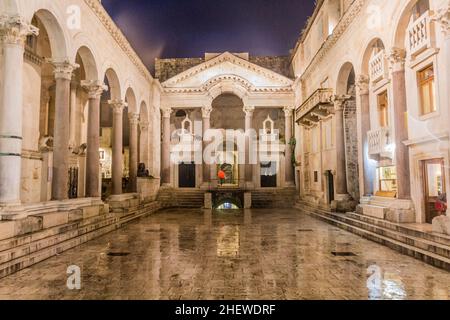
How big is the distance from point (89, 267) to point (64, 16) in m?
9.03

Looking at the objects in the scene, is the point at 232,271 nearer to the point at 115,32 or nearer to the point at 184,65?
the point at 115,32

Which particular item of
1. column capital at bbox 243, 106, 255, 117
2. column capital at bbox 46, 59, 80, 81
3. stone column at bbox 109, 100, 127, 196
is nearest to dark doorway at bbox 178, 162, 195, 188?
column capital at bbox 243, 106, 255, 117

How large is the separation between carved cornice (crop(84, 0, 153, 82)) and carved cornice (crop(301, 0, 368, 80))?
1043 centimetres

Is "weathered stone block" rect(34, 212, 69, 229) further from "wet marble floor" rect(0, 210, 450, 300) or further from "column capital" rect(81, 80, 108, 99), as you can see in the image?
"column capital" rect(81, 80, 108, 99)

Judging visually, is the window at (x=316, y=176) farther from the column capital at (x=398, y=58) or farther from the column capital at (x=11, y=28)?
the column capital at (x=11, y=28)

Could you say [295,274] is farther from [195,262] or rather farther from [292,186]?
[292,186]

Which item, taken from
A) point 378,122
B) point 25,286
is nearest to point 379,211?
point 378,122

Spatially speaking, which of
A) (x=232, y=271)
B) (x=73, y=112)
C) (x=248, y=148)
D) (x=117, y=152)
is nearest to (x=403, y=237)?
(x=232, y=271)

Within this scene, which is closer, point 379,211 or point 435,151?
point 435,151

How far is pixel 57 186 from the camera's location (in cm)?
1156

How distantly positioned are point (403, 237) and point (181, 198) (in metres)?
17.2

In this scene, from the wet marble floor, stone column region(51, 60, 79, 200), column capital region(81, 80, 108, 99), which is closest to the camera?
the wet marble floor

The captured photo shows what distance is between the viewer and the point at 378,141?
1310 cm

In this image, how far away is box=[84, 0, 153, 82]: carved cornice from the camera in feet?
46.3
